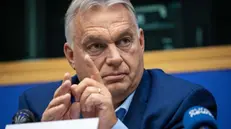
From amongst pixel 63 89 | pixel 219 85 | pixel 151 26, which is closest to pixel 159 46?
pixel 151 26

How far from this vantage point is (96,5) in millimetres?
1772

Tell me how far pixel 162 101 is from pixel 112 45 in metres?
0.25

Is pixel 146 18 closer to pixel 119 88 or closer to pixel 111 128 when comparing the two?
pixel 119 88

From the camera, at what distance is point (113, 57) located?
1684 millimetres

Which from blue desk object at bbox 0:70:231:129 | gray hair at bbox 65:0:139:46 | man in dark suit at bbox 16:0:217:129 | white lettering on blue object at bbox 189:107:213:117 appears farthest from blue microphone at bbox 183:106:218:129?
blue desk object at bbox 0:70:231:129

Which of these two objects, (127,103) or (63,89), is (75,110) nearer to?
(63,89)

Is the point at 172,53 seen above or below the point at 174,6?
below

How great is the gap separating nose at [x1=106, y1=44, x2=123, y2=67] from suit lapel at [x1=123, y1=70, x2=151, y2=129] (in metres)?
0.17

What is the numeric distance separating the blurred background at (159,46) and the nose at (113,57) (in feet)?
2.40

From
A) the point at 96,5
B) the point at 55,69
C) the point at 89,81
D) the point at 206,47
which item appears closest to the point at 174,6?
the point at 206,47

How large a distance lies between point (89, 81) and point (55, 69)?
3.94ft

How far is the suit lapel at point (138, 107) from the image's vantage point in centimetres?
169

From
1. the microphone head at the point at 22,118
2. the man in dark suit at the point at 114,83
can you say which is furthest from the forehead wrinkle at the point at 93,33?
the microphone head at the point at 22,118

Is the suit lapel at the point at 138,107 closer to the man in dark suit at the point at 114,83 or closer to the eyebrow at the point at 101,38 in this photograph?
the man in dark suit at the point at 114,83
